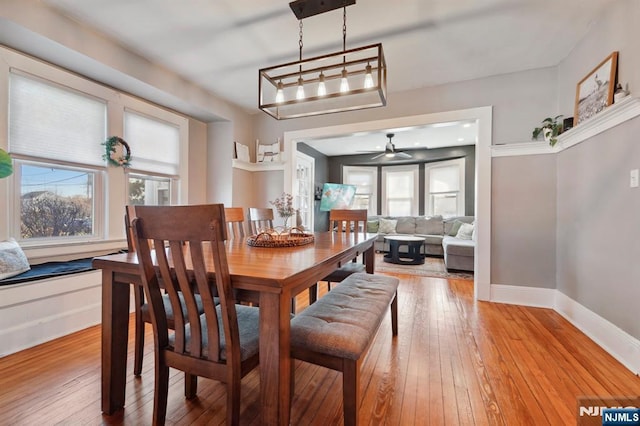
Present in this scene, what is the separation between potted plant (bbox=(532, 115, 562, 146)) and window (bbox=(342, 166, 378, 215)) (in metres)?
4.85

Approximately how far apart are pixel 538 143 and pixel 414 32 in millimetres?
1788

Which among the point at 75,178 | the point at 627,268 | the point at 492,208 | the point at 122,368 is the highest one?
the point at 75,178

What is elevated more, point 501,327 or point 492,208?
point 492,208

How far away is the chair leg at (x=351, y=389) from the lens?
1.16 meters

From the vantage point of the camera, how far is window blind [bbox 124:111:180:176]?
3209 millimetres

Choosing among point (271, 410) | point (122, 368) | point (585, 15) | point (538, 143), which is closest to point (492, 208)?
point (538, 143)

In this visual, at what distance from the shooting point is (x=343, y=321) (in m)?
1.33

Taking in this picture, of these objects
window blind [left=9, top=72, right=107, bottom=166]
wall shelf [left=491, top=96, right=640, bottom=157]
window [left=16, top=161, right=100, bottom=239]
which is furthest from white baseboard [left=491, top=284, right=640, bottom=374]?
window blind [left=9, top=72, right=107, bottom=166]

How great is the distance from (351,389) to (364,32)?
107 inches

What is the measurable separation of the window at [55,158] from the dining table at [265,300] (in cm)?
184

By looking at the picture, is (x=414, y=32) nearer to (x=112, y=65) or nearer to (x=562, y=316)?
(x=112, y=65)

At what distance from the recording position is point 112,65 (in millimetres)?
2619

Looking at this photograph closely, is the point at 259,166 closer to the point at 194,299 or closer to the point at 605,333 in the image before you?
the point at 194,299

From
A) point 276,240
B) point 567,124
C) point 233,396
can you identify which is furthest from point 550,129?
point 233,396
